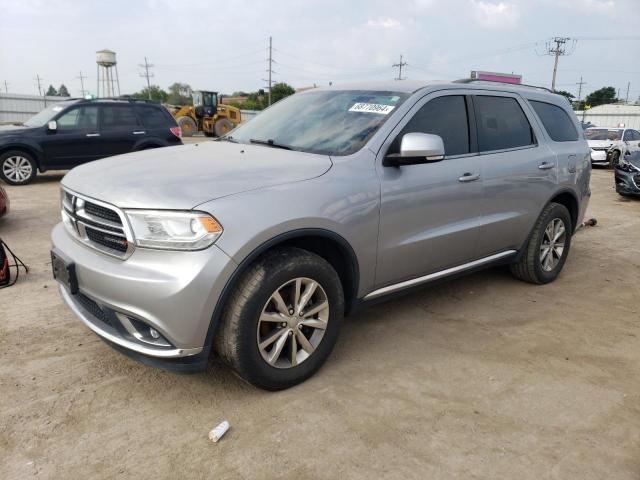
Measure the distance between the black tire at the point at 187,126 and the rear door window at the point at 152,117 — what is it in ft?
49.7

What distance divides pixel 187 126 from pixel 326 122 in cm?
2364

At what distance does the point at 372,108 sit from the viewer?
348cm

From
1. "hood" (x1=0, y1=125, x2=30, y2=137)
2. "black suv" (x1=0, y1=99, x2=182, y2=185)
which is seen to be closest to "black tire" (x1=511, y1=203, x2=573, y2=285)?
"black suv" (x1=0, y1=99, x2=182, y2=185)

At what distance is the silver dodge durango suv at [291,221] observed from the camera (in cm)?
247

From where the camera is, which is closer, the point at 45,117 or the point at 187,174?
the point at 187,174

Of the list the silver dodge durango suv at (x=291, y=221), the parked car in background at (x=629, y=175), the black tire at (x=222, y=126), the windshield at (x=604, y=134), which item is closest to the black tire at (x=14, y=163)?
the silver dodge durango suv at (x=291, y=221)

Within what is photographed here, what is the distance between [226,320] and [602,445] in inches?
77.2

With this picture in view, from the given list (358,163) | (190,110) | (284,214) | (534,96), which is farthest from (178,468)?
(190,110)

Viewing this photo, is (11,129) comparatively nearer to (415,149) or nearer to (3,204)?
(3,204)

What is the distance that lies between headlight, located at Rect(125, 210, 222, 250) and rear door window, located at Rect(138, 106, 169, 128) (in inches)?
354

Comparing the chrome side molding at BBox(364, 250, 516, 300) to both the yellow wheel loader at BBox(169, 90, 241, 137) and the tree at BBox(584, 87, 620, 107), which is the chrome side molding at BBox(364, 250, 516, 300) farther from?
the tree at BBox(584, 87, 620, 107)

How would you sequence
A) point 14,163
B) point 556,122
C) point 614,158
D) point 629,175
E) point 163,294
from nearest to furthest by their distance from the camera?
1. point 163,294
2. point 556,122
3. point 14,163
4. point 629,175
5. point 614,158

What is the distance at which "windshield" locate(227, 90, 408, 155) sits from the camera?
3.31 metres

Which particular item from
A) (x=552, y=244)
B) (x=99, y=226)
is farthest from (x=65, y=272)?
(x=552, y=244)
